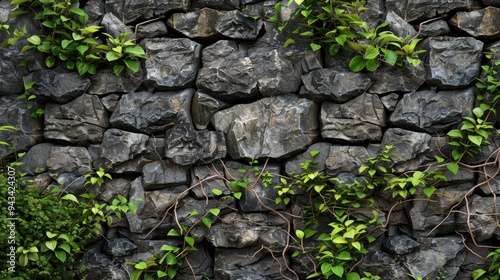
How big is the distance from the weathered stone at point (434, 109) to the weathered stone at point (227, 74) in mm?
795

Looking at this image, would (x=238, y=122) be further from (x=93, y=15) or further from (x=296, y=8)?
(x=93, y=15)

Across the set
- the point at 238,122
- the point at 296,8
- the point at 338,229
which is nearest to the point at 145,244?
the point at 238,122

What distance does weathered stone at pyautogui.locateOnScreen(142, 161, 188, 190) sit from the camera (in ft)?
11.5

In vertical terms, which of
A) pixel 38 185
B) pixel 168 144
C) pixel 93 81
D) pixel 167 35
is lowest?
pixel 38 185

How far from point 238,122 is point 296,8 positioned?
2.23 feet

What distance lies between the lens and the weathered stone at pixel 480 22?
10.9 ft

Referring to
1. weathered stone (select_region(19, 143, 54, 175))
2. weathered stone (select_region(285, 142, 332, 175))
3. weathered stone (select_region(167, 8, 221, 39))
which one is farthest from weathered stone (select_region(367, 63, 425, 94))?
weathered stone (select_region(19, 143, 54, 175))

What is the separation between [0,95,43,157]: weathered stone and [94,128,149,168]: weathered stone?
1.39 feet

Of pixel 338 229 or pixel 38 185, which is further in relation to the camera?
pixel 38 185

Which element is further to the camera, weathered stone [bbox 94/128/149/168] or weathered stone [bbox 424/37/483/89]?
weathered stone [bbox 94/128/149/168]

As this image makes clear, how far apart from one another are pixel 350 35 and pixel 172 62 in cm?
97

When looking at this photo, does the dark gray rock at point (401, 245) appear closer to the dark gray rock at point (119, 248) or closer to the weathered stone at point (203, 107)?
the weathered stone at point (203, 107)

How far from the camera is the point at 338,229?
10.9 feet

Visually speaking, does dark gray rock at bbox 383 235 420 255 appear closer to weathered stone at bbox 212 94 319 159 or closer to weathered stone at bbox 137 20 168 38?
weathered stone at bbox 212 94 319 159
